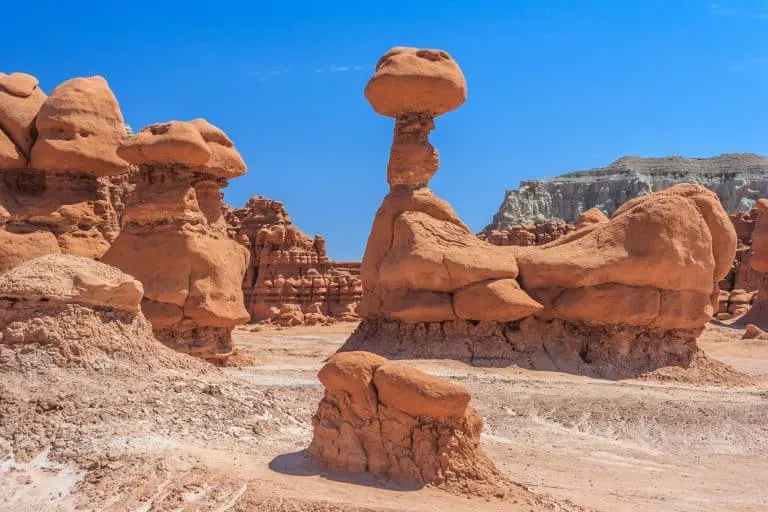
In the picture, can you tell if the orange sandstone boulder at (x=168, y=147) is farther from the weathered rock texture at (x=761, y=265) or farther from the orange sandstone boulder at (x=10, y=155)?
the weathered rock texture at (x=761, y=265)

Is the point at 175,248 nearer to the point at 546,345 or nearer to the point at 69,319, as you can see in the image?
the point at 69,319

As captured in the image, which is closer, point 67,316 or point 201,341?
point 67,316

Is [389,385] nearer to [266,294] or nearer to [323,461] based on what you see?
[323,461]

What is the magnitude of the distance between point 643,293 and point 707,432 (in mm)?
4547

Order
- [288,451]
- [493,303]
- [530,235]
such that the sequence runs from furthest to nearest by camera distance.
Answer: [530,235] < [493,303] < [288,451]

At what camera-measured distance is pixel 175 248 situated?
11.9 m

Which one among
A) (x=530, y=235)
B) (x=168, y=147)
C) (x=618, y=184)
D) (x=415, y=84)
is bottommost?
(x=168, y=147)

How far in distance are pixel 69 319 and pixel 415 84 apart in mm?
9037

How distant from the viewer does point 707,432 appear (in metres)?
9.30

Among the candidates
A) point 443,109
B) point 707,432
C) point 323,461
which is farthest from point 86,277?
point 443,109

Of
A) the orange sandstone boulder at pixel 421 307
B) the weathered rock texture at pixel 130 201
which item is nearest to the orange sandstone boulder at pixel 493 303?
the orange sandstone boulder at pixel 421 307

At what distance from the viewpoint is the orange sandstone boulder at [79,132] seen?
488 inches

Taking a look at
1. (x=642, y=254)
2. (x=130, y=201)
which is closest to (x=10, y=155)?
(x=130, y=201)

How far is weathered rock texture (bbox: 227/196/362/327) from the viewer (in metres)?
28.5
